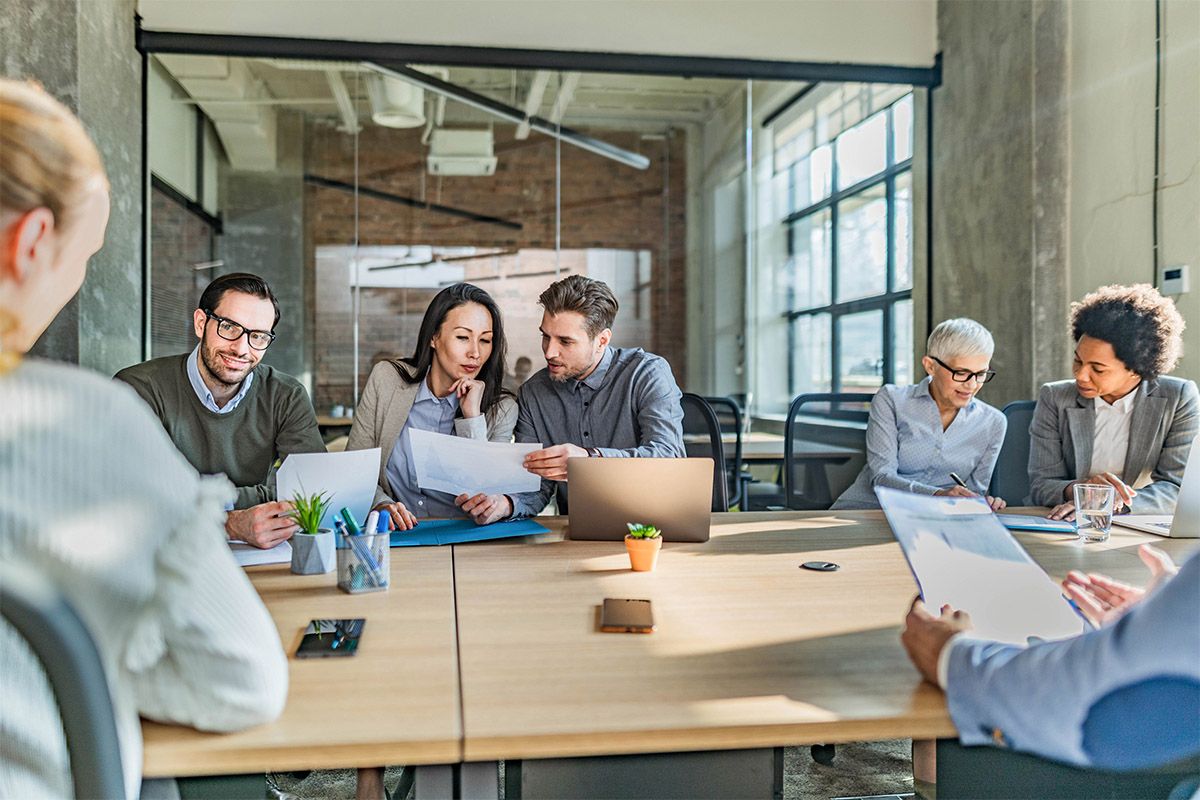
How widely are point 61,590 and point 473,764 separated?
507 mm

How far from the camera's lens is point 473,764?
3.49 ft

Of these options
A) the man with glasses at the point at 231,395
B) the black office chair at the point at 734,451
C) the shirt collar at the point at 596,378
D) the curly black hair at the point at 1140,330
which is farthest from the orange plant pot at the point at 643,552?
the black office chair at the point at 734,451

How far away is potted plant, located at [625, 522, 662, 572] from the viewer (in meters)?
1.75

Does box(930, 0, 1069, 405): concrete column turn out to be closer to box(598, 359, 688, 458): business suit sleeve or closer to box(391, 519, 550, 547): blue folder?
box(598, 359, 688, 458): business suit sleeve

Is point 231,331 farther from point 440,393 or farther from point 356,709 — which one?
point 356,709

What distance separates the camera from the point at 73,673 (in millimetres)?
745

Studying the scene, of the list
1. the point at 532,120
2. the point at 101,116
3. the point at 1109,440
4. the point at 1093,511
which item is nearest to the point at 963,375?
the point at 1109,440

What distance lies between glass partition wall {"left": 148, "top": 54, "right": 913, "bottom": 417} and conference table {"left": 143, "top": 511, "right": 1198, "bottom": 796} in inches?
152

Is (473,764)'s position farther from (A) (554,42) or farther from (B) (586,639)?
(A) (554,42)

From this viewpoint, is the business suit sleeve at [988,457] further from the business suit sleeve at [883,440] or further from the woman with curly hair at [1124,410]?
the business suit sleeve at [883,440]

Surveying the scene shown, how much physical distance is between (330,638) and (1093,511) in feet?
5.86

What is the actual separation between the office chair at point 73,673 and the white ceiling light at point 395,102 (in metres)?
5.32

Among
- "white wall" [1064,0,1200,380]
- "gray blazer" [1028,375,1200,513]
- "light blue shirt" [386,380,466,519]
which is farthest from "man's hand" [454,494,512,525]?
"white wall" [1064,0,1200,380]

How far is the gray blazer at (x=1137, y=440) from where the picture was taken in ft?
8.45
